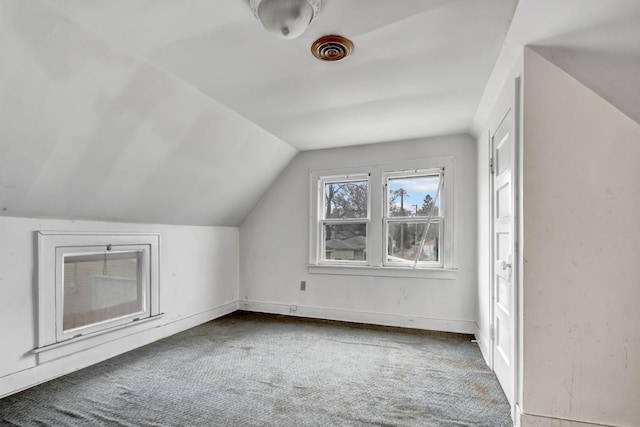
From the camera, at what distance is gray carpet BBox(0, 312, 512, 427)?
196cm

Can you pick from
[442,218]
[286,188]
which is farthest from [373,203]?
[286,188]

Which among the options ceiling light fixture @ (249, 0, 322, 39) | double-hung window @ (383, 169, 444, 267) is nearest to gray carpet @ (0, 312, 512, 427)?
double-hung window @ (383, 169, 444, 267)

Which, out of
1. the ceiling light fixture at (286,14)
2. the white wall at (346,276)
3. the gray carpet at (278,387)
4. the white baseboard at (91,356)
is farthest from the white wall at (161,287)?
the ceiling light fixture at (286,14)

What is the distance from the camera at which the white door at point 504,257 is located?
6.48 ft

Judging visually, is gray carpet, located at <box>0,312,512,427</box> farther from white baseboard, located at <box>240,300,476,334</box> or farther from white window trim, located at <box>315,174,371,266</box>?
white window trim, located at <box>315,174,371,266</box>

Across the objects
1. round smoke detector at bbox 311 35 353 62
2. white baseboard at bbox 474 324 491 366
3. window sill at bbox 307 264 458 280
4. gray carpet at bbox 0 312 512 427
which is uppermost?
round smoke detector at bbox 311 35 353 62

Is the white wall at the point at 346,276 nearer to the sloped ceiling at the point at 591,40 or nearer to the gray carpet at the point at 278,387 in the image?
the gray carpet at the point at 278,387

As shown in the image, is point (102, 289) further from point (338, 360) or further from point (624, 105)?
point (624, 105)

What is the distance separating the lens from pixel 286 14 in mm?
1521

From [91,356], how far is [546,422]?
3.15 m

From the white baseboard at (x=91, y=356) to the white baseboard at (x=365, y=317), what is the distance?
0.73m

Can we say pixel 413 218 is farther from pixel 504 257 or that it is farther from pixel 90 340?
pixel 90 340

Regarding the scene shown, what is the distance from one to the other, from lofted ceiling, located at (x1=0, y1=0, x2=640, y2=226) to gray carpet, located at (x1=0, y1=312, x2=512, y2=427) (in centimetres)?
125

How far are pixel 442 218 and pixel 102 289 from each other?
3.34 meters
